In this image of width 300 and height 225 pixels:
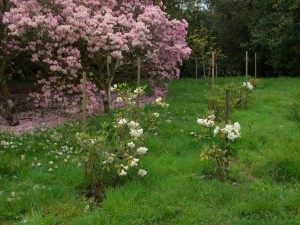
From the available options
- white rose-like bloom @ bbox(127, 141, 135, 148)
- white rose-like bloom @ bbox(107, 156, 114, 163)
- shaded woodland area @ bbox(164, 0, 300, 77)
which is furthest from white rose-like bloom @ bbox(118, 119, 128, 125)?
shaded woodland area @ bbox(164, 0, 300, 77)

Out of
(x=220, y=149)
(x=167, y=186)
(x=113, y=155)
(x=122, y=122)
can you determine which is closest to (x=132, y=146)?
(x=113, y=155)

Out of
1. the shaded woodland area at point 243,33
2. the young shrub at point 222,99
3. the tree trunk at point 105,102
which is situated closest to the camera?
the young shrub at point 222,99

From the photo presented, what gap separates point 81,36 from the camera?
9125mm

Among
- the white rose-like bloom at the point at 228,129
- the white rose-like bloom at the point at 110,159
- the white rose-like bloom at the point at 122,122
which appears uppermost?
the white rose-like bloom at the point at 122,122

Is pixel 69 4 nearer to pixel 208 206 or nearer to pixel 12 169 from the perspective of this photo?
pixel 12 169

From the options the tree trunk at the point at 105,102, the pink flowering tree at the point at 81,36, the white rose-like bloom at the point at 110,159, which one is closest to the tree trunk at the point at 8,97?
the pink flowering tree at the point at 81,36

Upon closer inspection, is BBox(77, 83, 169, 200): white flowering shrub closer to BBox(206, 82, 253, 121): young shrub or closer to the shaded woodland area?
BBox(206, 82, 253, 121): young shrub

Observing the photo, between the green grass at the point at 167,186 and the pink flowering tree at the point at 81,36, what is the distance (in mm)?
2268

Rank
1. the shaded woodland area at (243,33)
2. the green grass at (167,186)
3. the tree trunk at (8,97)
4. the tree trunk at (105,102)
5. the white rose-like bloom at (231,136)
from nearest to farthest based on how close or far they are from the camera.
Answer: the green grass at (167,186) < the white rose-like bloom at (231,136) < the tree trunk at (8,97) < the tree trunk at (105,102) < the shaded woodland area at (243,33)

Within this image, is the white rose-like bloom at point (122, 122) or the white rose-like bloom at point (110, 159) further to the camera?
the white rose-like bloom at point (122, 122)

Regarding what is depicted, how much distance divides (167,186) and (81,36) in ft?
17.2

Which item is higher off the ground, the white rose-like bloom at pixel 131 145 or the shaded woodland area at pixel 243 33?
the shaded woodland area at pixel 243 33

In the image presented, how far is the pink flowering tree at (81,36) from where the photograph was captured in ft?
29.3

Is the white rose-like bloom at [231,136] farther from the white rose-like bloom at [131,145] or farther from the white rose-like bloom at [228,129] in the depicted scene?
the white rose-like bloom at [131,145]
